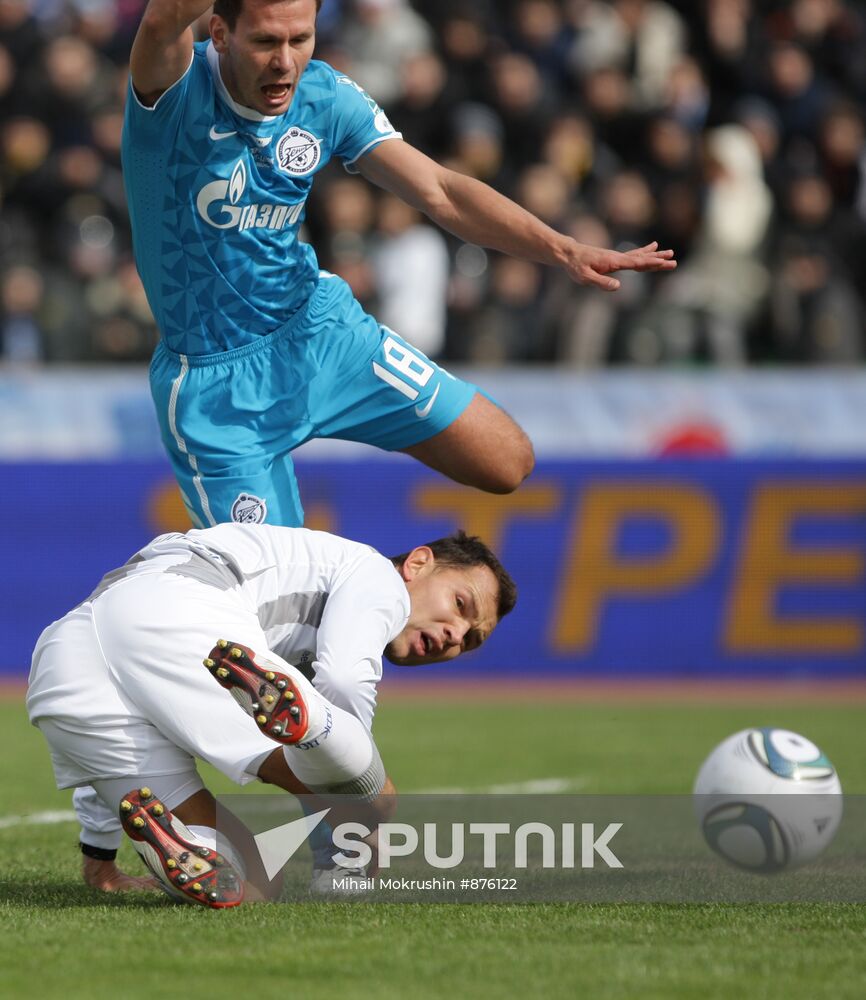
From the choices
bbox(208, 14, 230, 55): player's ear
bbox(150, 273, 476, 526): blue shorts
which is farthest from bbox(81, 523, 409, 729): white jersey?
bbox(208, 14, 230, 55): player's ear

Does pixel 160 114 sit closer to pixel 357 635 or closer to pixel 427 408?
pixel 427 408

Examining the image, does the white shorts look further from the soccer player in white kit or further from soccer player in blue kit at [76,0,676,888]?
soccer player in blue kit at [76,0,676,888]

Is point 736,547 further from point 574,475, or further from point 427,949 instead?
point 427,949

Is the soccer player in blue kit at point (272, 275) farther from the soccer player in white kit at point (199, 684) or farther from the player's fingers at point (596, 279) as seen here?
the soccer player in white kit at point (199, 684)

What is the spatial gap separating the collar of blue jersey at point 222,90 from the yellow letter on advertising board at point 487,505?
6.16 metres

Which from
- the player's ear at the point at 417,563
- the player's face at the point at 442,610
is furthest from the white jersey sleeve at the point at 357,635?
the player's ear at the point at 417,563

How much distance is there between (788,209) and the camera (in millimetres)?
13125

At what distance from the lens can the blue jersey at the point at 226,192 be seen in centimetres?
537

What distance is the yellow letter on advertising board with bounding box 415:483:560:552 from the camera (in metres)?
11.4

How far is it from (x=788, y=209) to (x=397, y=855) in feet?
31.6

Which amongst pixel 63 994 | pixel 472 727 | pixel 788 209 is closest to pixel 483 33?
pixel 788 209

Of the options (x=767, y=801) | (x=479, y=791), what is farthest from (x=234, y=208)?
(x=479, y=791)

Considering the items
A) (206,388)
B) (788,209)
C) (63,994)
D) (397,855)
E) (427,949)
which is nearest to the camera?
(63,994)

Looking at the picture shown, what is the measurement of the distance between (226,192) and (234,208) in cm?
6
